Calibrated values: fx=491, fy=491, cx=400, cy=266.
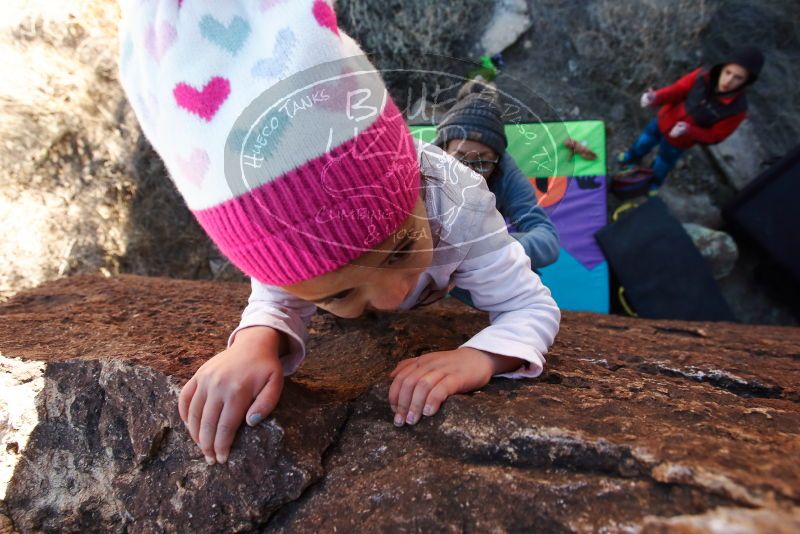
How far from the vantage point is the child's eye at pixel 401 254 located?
2.91 feet

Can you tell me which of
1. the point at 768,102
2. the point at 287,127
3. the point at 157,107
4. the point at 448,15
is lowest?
the point at 768,102

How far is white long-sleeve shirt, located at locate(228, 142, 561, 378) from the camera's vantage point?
917mm

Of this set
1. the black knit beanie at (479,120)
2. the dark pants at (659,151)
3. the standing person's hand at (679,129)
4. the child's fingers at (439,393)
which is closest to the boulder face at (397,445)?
the child's fingers at (439,393)

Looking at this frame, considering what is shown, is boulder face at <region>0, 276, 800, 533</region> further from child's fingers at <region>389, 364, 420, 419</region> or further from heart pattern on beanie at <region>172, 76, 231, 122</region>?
heart pattern on beanie at <region>172, 76, 231, 122</region>

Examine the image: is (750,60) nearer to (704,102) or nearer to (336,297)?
(704,102)

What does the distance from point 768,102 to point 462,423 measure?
3.93 meters

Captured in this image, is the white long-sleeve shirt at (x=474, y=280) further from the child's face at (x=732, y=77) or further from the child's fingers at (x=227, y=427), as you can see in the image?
the child's face at (x=732, y=77)

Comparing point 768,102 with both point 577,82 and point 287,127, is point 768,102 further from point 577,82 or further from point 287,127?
point 287,127

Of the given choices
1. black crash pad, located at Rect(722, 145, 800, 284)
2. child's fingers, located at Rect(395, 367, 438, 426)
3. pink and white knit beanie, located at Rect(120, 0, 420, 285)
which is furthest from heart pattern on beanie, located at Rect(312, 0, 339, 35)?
black crash pad, located at Rect(722, 145, 800, 284)

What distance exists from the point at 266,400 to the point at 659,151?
3.34m

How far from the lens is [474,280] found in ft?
3.86

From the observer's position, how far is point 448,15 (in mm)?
1300

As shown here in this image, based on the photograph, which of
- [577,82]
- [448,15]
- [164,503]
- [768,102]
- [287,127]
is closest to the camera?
[287,127]

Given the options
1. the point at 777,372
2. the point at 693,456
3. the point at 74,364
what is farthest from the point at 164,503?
the point at 777,372
